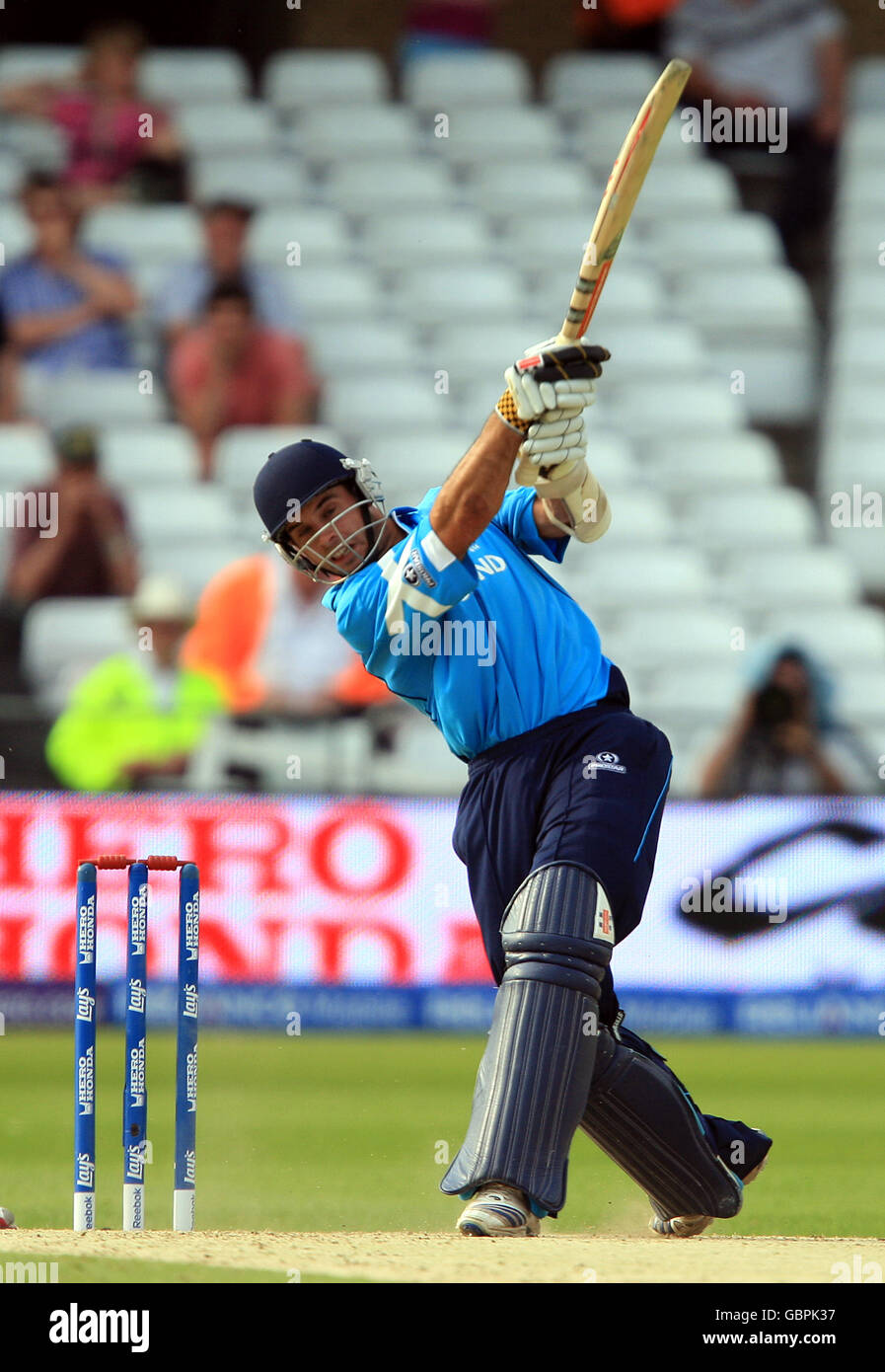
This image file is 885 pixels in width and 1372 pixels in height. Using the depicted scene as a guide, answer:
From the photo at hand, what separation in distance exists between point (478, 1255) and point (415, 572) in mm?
1331

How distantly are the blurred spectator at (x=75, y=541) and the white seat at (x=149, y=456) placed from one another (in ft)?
1.52

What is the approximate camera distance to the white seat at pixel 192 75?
14.6 m

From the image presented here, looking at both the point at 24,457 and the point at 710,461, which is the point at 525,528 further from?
the point at 710,461

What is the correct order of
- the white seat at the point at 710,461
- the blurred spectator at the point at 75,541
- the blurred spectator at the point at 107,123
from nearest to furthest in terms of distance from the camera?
the blurred spectator at the point at 75,541 → the white seat at the point at 710,461 → the blurred spectator at the point at 107,123

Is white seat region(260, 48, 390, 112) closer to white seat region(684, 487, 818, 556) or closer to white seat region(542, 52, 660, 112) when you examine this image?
white seat region(542, 52, 660, 112)

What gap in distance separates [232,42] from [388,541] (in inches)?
466

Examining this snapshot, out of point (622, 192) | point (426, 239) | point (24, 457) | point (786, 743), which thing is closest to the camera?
point (622, 192)

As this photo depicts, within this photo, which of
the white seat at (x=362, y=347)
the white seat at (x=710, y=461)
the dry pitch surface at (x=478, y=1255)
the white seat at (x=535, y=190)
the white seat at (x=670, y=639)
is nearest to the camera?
the dry pitch surface at (x=478, y=1255)

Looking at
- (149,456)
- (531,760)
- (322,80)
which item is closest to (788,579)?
(149,456)

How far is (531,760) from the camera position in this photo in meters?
4.22

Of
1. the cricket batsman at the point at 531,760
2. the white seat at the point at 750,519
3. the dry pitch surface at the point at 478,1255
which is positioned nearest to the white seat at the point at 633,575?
the white seat at the point at 750,519

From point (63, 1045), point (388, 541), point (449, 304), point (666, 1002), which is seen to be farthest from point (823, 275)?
point (388, 541)

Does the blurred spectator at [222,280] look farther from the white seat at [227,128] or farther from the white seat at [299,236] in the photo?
the white seat at [227,128]

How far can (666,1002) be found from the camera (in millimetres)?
9633
